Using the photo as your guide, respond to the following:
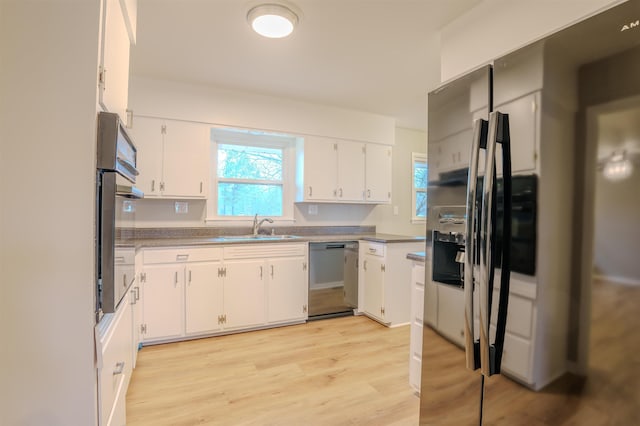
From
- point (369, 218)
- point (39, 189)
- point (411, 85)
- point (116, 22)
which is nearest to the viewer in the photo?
point (39, 189)

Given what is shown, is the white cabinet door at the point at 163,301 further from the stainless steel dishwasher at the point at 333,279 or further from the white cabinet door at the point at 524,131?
the white cabinet door at the point at 524,131

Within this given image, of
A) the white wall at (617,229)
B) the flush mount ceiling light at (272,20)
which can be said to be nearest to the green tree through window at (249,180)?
the flush mount ceiling light at (272,20)

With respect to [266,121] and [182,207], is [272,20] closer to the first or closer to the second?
[266,121]

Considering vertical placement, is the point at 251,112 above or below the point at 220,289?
above

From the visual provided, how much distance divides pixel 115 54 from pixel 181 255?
Answer: 1.94 metres

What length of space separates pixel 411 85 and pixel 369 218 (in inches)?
74.2

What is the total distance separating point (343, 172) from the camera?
151 inches

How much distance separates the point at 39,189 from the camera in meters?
0.90

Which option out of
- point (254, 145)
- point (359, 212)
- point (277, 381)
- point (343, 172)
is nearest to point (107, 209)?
point (277, 381)

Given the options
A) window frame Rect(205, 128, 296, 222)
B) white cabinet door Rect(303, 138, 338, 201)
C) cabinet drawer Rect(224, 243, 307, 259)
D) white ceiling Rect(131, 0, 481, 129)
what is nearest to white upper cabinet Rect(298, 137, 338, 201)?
white cabinet door Rect(303, 138, 338, 201)

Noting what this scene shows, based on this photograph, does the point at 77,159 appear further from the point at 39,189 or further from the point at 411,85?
the point at 411,85

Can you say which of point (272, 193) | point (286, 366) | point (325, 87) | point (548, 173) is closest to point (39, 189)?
point (548, 173)

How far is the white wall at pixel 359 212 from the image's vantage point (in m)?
3.24

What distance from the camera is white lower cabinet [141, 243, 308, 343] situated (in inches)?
108
